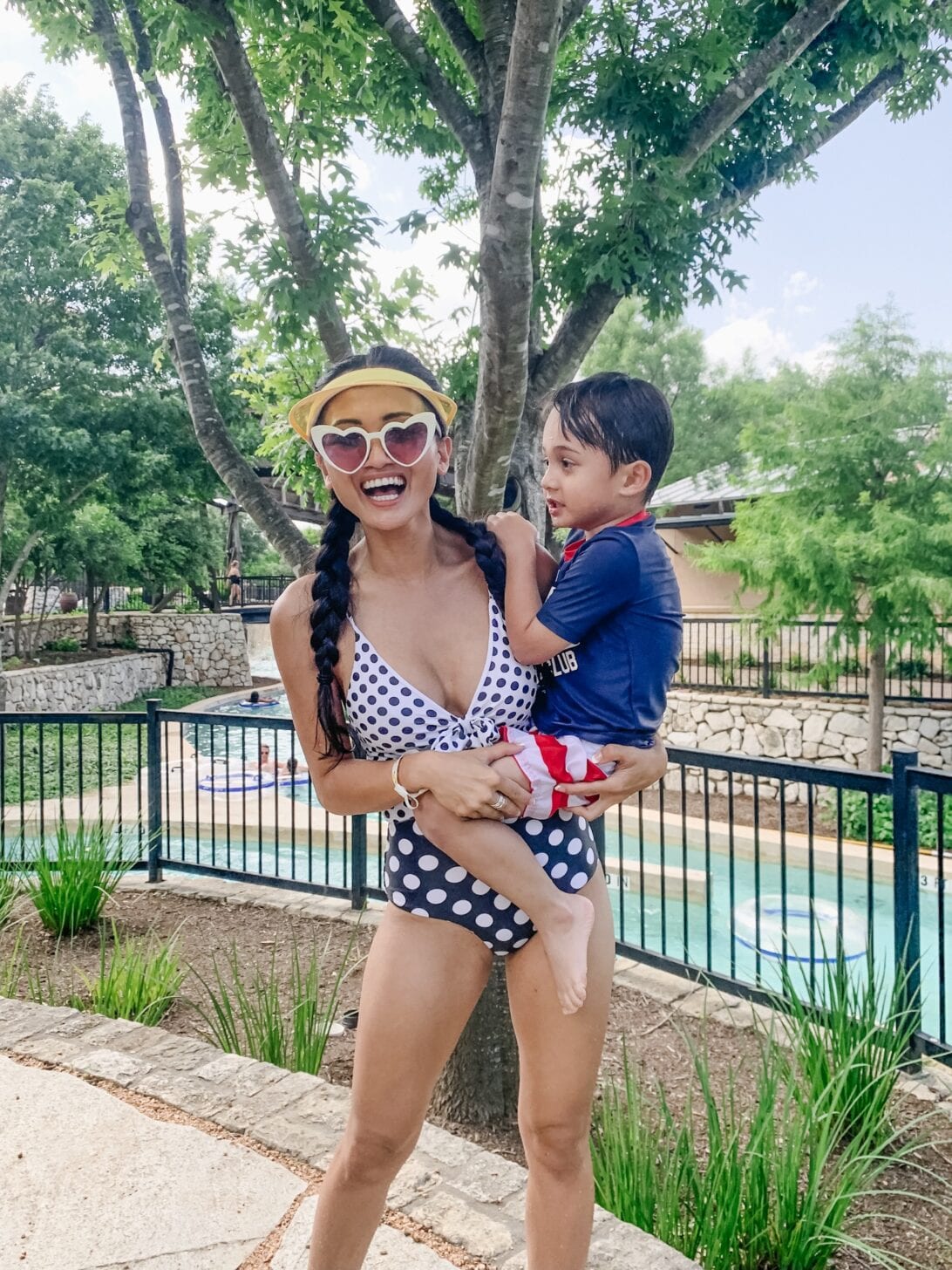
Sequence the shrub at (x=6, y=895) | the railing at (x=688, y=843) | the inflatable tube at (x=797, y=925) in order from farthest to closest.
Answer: the inflatable tube at (x=797, y=925) < the shrub at (x=6, y=895) < the railing at (x=688, y=843)

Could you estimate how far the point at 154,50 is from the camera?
4.29 metres

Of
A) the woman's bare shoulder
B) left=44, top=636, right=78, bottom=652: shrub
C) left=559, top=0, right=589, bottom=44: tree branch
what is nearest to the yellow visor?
the woman's bare shoulder

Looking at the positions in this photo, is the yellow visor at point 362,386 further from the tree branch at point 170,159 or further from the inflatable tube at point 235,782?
the inflatable tube at point 235,782

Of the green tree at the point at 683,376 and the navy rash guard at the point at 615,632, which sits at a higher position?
the green tree at the point at 683,376

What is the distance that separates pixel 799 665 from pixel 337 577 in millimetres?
13791

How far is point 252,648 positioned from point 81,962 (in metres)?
26.6

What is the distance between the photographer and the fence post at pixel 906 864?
360 cm

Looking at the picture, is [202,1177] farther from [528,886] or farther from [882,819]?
[882,819]

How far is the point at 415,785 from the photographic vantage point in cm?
162

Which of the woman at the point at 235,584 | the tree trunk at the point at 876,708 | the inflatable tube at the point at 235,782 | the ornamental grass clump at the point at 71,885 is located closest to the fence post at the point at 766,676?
the tree trunk at the point at 876,708

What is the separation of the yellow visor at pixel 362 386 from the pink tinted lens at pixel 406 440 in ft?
0.22

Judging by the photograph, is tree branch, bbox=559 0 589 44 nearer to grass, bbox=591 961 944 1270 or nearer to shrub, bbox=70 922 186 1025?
grass, bbox=591 961 944 1270

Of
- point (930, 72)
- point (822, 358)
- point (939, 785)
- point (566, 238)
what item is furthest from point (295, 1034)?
point (822, 358)

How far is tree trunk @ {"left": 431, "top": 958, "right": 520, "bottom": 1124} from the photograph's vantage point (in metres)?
3.22
